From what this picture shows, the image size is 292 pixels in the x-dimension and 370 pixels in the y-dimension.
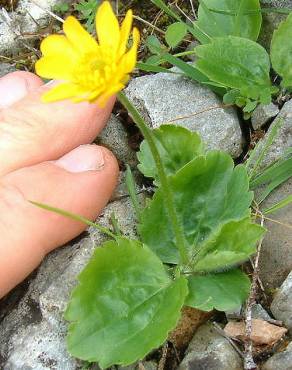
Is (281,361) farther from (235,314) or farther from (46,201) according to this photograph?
(46,201)

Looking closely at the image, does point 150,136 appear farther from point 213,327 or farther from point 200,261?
point 213,327

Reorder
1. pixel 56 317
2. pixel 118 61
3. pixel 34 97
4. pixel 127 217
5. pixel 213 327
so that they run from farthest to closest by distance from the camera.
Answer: pixel 34 97, pixel 127 217, pixel 56 317, pixel 213 327, pixel 118 61

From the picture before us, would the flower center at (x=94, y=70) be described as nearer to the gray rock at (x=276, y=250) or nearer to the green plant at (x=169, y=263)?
the green plant at (x=169, y=263)

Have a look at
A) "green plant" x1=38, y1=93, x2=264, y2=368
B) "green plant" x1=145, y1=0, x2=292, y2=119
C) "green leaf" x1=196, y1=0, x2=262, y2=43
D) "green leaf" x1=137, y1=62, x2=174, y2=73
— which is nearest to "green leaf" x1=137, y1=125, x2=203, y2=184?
"green plant" x1=38, y1=93, x2=264, y2=368

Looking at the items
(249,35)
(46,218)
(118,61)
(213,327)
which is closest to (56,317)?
(46,218)

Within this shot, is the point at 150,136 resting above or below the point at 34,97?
above

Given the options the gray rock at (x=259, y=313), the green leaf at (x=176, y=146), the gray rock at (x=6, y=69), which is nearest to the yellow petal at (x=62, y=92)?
the green leaf at (x=176, y=146)

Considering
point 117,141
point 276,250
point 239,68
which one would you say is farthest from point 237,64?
point 276,250
